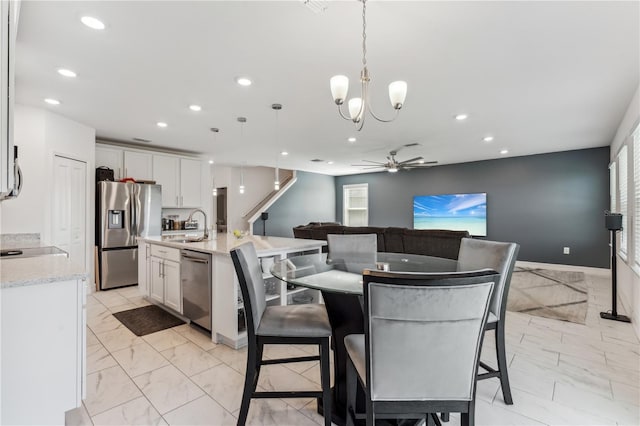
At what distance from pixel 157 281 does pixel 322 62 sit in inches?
120

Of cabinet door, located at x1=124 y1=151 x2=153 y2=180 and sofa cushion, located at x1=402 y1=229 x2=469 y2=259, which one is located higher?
cabinet door, located at x1=124 y1=151 x2=153 y2=180

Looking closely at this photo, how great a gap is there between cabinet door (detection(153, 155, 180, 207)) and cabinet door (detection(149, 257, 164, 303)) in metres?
2.30

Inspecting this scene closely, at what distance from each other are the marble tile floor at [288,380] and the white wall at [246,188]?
5.59 metres

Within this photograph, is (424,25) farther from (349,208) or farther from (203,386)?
(349,208)

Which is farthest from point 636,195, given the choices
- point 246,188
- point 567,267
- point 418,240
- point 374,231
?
point 246,188

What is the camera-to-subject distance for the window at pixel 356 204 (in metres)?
9.49

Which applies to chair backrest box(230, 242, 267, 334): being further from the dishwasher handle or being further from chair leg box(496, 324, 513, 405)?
chair leg box(496, 324, 513, 405)

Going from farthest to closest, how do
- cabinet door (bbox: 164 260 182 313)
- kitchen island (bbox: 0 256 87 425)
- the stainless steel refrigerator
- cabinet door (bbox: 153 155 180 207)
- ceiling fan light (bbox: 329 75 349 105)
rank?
cabinet door (bbox: 153 155 180 207)
the stainless steel refrigerator
cabinet door (bbox: 164 260 182 313)
ceiling fan light (bbox: 329 75 349 105)
kitchen island (bbox: 0 256 87 425)

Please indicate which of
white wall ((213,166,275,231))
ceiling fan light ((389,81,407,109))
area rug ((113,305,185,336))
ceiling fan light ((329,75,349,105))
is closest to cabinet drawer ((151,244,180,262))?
area rug ((113,305,185,336))

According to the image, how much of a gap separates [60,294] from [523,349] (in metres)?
3.39

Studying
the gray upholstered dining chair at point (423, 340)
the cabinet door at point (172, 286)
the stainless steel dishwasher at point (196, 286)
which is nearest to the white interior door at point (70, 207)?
the cabinet door at point (172, 286)

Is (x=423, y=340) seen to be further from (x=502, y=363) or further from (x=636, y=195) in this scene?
(x=636, y=195)

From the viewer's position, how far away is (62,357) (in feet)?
5.13

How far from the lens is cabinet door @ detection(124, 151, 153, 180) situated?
5136 mm
